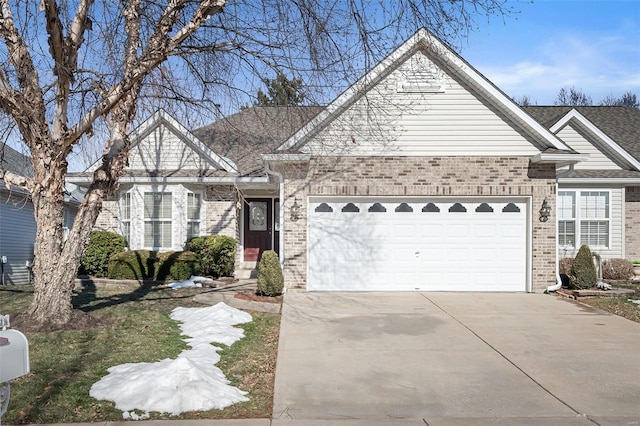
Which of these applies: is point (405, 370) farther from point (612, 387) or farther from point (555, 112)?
point (555, 112)

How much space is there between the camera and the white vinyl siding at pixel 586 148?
17.1 m

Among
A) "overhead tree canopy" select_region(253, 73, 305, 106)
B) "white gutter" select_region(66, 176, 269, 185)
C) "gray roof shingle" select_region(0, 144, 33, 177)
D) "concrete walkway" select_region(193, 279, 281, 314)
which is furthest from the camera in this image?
"gray roof shingle" select_region(0, 144, 33, 177)

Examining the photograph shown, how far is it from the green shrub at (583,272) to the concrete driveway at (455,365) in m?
1.60

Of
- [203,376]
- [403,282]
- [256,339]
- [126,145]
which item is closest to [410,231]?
[403,282]

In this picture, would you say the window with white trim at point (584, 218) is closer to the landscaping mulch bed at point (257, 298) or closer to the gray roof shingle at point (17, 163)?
the landscaping mulch bed at point (257, 298)

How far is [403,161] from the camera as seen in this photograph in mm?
13438

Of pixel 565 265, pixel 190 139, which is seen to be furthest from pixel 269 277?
pixel 565 265

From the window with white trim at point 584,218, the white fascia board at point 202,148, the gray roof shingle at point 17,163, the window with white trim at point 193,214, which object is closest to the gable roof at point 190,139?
the white fascia board at point 202,148

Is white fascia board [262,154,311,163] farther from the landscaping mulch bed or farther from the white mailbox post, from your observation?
the white mailbox post

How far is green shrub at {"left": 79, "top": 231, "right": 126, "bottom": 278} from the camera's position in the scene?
15.5 meters

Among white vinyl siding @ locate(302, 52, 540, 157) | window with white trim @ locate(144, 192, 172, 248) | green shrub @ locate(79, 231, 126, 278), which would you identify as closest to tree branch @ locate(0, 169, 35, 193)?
white vinyl siding @ locate(302, 52, 540, 157)

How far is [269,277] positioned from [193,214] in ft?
17.7

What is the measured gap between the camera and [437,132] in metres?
13.4

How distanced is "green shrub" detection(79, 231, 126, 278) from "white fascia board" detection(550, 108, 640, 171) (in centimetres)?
1316
